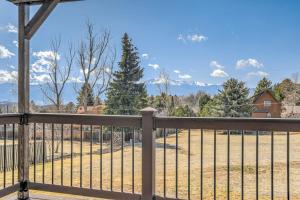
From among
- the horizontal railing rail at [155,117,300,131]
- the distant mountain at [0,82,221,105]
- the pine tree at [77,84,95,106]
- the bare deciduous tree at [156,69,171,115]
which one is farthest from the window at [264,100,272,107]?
the horizontal railing rail at [155,117,300,131]

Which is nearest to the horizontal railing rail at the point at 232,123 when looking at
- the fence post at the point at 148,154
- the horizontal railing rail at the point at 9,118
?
Answer: the fence post at the point at 148,154

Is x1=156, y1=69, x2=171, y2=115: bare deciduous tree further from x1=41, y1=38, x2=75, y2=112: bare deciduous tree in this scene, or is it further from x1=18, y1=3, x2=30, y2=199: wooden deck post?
x1=18, y1=3, x2=30, y2=199: wooden deck post

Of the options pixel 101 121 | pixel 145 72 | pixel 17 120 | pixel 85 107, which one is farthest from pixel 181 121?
pixel 145 72

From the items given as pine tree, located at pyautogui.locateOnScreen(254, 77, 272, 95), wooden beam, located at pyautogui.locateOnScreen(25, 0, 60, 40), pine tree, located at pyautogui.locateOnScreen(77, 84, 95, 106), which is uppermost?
wooden beam, located at pyautogui.locateOnScreen(25, 0, 60, 40)

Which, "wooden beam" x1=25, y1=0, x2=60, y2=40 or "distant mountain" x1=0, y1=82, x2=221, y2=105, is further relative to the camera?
"distant mountain" x1=0, y1=82, x2=221, y2=105

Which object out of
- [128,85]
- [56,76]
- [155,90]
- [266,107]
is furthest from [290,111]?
[56,76]

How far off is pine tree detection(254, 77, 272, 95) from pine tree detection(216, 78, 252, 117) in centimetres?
59

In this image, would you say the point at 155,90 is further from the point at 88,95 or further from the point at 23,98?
the point at 23,98

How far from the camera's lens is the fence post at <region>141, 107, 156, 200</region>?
305 centimetres

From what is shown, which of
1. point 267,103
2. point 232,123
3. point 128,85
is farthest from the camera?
point 128,85

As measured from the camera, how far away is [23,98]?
3559mm

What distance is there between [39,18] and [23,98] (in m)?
0.93

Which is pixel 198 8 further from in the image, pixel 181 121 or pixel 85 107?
pixel 181 121

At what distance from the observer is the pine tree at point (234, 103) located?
39.2 feet
